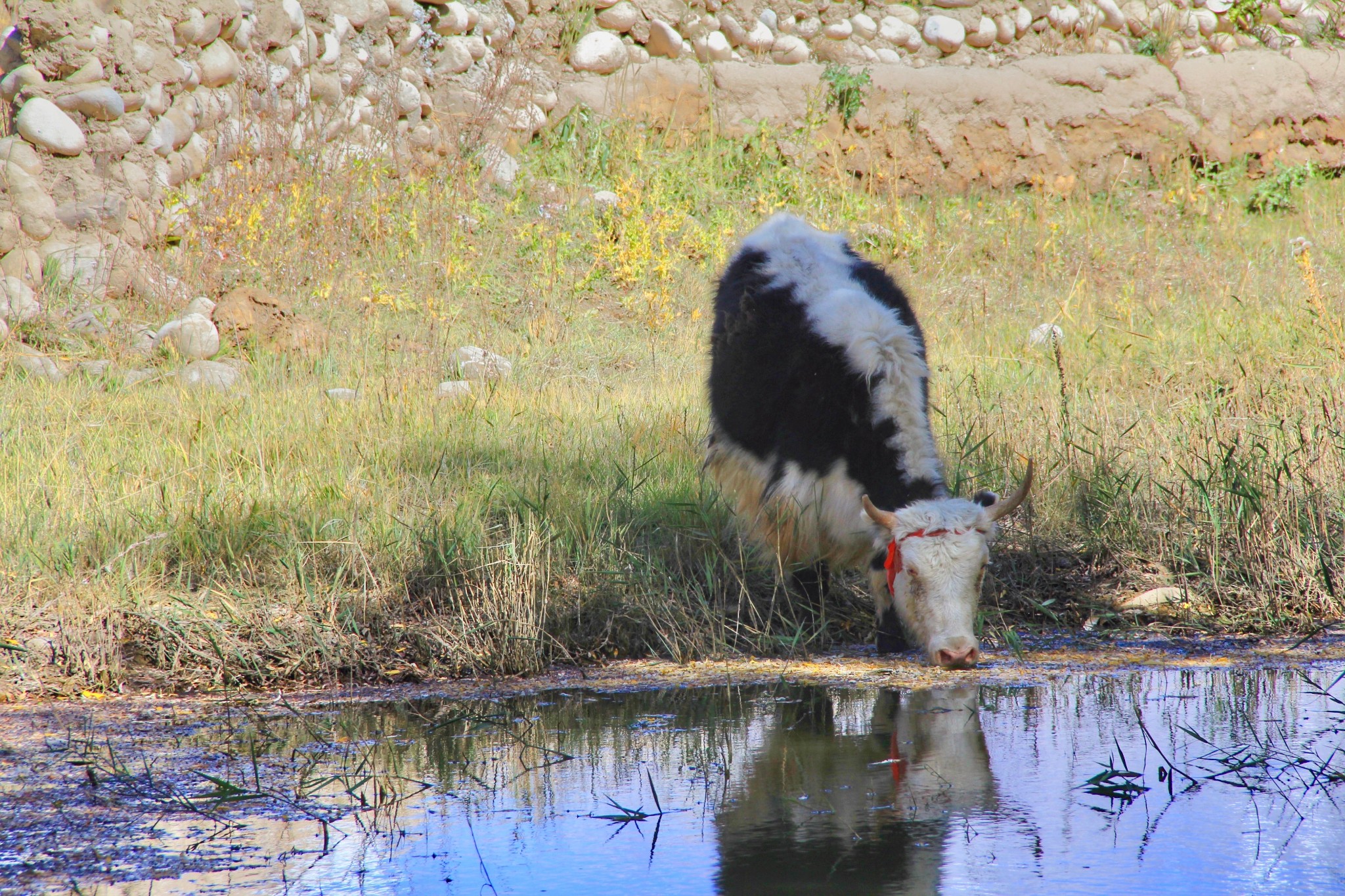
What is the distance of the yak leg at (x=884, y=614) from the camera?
14.6 ft

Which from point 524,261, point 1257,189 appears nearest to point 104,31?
point 524,261

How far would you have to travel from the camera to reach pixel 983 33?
39.6 feet

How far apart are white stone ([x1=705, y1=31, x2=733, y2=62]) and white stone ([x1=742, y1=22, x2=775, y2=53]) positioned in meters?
0.21

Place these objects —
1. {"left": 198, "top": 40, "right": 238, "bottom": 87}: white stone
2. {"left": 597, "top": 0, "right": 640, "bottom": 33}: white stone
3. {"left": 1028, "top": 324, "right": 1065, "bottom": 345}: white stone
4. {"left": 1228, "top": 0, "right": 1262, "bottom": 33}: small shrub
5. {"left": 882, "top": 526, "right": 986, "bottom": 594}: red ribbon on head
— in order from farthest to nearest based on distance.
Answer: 1. {"left": 1228, "top": 0, "right": 1262, "bottom": 33}: small shrub
2. {"left": 597, "top": 0, "right": 640, "bottom": 33}: white stone
3. {"left": 198, "top": 40, "right": 238, "bottom": 87}: white stone
4. {"left": 1028, "top": 324, "right": 1065, "bottom": 345}: white stone
5. {"left": 882, "top": 526, "right": 986, "bottom": 594}: red ribbon on head

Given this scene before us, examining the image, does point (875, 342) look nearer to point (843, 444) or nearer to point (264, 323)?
point (843, 444)

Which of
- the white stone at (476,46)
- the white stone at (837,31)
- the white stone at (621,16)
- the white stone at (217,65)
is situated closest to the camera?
the white stone at (217,65)

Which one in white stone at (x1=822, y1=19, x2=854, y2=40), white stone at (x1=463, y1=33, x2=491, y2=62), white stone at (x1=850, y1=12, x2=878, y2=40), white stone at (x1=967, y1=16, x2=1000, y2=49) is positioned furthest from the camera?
white stone at (x1=967, y1=16, x2=1000, y2=49)

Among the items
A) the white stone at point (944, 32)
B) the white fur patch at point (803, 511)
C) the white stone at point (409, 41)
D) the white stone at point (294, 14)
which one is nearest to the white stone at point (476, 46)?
the white stone at point (409, 41)

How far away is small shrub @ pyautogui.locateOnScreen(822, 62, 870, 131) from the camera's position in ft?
35.8

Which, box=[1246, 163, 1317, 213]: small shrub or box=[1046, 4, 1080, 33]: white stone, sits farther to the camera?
box=[1046, 4, 1080, 33]: white stone

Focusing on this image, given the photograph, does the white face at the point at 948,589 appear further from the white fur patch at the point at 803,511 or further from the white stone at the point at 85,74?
the white stone at the point at 85,74

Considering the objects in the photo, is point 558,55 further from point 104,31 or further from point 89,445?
point 89,445

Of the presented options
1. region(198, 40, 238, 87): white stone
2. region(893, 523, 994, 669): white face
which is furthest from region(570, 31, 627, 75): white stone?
region(893, 523, 994, 669): white face

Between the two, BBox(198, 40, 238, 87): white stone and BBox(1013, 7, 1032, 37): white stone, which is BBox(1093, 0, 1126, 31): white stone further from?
BBox(198, 40, 238, 87): white stone
